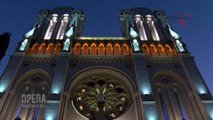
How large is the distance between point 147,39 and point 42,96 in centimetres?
1506

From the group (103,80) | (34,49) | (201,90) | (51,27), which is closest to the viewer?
(201,90)

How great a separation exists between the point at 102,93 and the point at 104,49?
6.75 metres

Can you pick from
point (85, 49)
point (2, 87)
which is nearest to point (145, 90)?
point (85, 49)

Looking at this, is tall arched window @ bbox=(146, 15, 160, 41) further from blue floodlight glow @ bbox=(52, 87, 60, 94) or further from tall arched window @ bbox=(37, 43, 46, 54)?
blue floodlight glow @ bbox=(52, 87, 60, 94)

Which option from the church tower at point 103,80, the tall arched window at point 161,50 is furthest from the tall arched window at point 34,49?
the tall arched window at point 161,50

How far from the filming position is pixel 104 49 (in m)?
26.7

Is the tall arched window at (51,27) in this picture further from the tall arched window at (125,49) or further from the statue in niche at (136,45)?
the statue in niche at (136,45)

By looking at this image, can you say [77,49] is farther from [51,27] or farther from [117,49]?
[51,27]

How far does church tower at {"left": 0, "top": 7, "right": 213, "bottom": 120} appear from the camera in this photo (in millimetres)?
19922

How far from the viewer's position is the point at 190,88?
22.0 metres

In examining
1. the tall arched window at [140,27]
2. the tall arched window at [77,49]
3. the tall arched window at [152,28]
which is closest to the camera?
the tall arched window at [77,49]

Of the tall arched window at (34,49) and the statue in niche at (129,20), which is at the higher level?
the statue in niche at (129,20)

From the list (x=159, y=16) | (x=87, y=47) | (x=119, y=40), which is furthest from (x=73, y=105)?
(x=159, y=16)

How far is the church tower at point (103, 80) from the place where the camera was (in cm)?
1992
